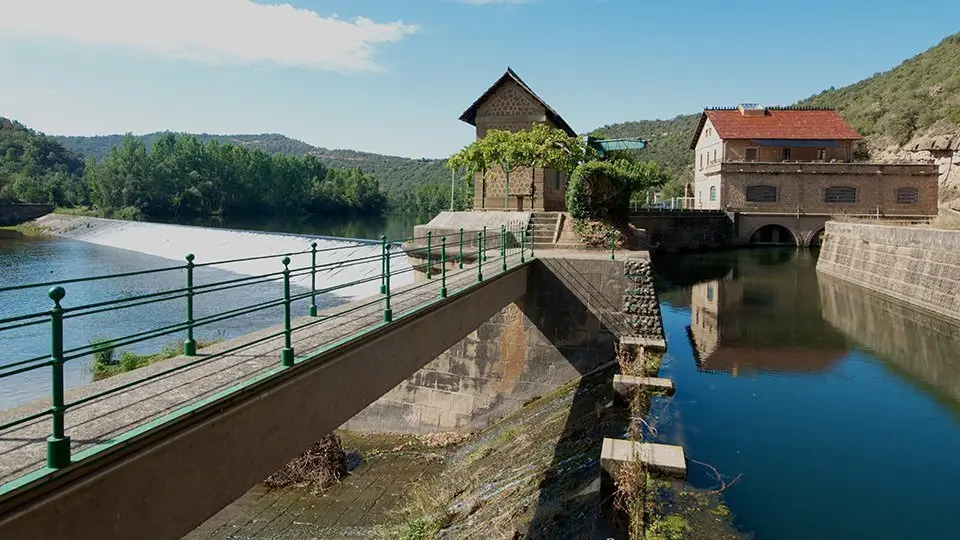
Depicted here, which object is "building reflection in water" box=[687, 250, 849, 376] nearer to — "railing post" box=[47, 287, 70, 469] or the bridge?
the bridge

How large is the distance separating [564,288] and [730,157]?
39.0 metres

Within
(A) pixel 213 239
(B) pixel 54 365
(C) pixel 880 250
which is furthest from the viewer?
(A) pixel 213 239

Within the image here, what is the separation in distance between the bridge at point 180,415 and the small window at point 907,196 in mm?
46499

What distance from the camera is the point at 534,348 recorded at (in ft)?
46.7

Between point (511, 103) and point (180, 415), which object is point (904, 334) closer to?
point (511, 103)

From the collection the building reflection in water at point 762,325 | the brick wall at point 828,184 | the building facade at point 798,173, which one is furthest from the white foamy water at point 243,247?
the building facade at point 798,173

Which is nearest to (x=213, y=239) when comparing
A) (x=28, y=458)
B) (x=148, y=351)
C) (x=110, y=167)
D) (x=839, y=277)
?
(x=148, y=351)

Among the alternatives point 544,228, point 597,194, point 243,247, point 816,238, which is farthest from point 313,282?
point 816,238

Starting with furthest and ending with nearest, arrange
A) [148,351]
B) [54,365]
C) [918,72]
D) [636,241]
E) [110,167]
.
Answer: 1. [110,167]
2. [918,72]
3. [148,351]
4. [636,241]
5. [54,365]

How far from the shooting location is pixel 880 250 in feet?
88.6

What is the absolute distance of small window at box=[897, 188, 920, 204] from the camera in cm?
4334

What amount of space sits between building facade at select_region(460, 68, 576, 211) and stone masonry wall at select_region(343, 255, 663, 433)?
12.9 m

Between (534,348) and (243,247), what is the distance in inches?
1181

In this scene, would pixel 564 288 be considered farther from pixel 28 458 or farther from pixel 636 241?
pixel 28 458
